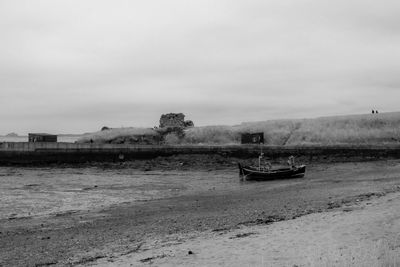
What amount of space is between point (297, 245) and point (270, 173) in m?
26.2

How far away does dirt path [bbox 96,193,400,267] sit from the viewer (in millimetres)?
9906

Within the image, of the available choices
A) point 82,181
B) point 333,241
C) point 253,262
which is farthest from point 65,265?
point 82,181

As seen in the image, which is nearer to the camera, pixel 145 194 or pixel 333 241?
pixel 333 241

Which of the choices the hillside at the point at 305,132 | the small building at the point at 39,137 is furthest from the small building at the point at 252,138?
the small building at the point at 39,137

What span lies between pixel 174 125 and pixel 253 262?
260 feet

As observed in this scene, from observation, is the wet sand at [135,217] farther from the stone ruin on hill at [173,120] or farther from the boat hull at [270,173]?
the stone ruin on hill at [173,120]

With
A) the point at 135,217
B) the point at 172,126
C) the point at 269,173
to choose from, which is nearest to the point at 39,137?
the point at 172,126

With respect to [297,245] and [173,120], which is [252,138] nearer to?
[173,120]

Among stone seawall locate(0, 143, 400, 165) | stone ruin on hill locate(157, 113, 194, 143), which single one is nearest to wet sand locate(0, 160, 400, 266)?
stone seawall locate(0, 143, 400, 165)

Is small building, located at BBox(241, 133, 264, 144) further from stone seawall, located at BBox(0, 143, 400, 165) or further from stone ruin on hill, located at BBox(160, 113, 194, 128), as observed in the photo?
stone ruin on hill, located at BBox(160, 113, 194, 128)

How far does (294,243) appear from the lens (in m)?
11.6

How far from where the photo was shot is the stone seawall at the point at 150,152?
2138 inches

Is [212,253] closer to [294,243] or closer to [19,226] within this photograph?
[294,243]

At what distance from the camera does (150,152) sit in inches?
2368
